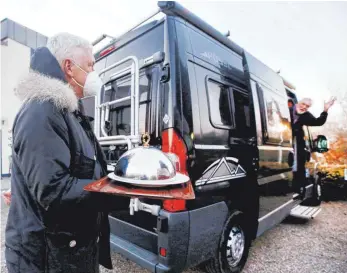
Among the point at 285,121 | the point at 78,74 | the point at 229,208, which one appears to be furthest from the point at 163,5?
the point at 285,121

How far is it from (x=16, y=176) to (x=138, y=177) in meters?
0.76

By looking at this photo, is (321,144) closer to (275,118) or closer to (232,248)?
(275,118)

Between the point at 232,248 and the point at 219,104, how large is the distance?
1.62 metres

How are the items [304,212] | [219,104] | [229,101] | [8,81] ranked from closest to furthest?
1. [219,104]
2. [229,101]
3. [304,212]
4. [8,81]

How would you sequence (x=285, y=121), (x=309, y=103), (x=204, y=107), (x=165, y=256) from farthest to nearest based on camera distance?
(x=309, y=103) < (x=285, y=121) < (x=204, y=107) < (x=165, y=256)

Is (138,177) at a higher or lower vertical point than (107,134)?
lower

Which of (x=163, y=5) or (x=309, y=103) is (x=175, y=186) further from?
(x=309, y=103)

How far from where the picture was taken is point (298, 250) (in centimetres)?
368

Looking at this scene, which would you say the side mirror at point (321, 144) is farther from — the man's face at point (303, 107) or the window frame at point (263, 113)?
the window frame at point (263, 113)

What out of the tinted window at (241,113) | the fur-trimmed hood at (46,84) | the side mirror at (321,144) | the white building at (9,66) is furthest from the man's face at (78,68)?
the white building at (9,66)

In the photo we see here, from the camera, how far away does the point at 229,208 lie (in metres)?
2.71

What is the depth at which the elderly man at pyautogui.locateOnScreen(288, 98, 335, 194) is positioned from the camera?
5.20 m

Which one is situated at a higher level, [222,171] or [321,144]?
[321,144]

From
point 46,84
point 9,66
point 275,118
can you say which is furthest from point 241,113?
point 9,66
